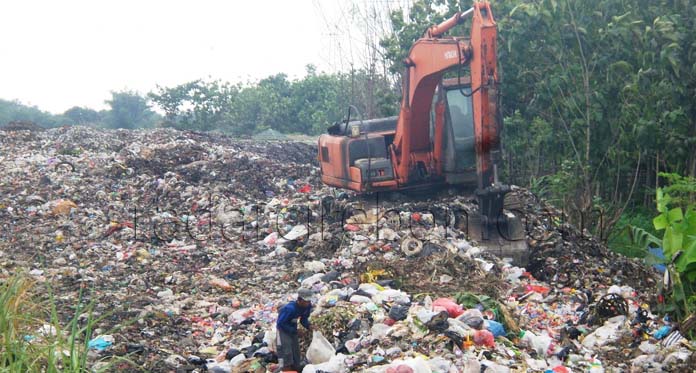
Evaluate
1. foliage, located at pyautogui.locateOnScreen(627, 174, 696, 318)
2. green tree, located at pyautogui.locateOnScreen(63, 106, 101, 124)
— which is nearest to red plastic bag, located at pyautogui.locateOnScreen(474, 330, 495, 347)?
foliage, located at pyautogui.locateOnScreen(627, 174, 696, 318)

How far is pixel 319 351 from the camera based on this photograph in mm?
4750

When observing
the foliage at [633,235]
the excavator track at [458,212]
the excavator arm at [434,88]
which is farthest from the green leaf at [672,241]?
the excavator arm at [434,88]

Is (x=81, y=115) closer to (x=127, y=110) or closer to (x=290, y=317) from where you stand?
(x=127, y=110)

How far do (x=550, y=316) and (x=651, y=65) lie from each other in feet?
16.6

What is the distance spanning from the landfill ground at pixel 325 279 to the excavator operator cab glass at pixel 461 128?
1.61 feet

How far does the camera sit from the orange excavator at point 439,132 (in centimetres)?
725

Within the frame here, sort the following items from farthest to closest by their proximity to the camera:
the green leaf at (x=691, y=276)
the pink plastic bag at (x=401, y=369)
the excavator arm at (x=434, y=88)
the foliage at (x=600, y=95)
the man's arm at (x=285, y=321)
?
the foliage at (x=600, y=95), the excavator arm at (x=434, y=88), the green leaf at (x=691, y=276), the man's arm at (x=285, y=321), the pink plastic bag at (x=401, y=369)

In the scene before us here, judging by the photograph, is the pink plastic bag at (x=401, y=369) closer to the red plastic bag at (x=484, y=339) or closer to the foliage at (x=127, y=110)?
the red plastic bag at (x=484, y=339)

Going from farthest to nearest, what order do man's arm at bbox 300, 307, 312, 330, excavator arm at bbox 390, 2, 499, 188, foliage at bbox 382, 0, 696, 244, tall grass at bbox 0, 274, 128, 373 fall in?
foliage at bbox 382, 0, 696, 244
excavator arm at bbox 390, 2, 499, 188
man's arm at bbox 300, 307, 312, 330
tall grass at bbox 0, 274, 128, 373

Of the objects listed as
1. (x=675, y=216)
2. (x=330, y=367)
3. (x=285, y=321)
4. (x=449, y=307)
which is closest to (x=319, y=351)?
(x=330, y=367)

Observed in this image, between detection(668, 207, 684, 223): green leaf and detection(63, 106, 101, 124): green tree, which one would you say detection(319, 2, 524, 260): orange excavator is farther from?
detection(63, 106, 101, 124): green tree

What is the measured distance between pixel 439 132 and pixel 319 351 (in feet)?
15.3

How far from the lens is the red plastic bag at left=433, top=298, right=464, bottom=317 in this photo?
5.23 metres

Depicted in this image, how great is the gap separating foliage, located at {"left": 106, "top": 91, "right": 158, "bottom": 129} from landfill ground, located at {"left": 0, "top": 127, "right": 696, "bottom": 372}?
2481 centimetres
